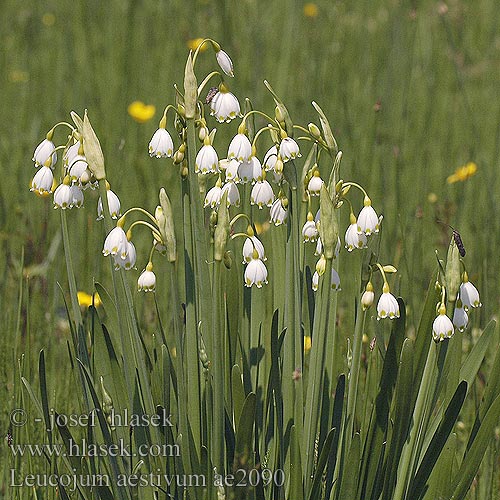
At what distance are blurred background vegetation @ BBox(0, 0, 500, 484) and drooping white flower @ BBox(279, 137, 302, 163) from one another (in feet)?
4.50

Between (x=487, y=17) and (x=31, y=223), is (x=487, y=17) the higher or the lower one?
the higher one

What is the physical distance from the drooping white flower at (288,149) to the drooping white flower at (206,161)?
11cm

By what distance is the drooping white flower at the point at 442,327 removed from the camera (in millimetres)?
1479

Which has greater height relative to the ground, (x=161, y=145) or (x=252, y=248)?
(x=161, y=145)

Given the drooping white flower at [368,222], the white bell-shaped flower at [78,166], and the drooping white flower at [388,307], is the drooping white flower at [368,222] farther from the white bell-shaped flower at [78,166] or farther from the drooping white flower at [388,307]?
the white bell-shaped flower at [78,166]

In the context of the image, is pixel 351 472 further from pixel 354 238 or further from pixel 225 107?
pixel 225 107

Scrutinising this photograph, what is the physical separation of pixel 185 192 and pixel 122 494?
564mm

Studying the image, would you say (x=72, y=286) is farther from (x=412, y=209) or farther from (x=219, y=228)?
(x=412, y=209)

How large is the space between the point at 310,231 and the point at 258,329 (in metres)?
0.25

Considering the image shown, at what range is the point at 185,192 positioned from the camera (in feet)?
5.20

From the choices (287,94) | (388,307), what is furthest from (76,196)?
(287,94)

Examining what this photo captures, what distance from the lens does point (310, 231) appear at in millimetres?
1599

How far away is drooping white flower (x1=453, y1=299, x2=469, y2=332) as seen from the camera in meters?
1.55

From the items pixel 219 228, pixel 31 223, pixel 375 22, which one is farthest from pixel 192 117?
pixel 375 22
